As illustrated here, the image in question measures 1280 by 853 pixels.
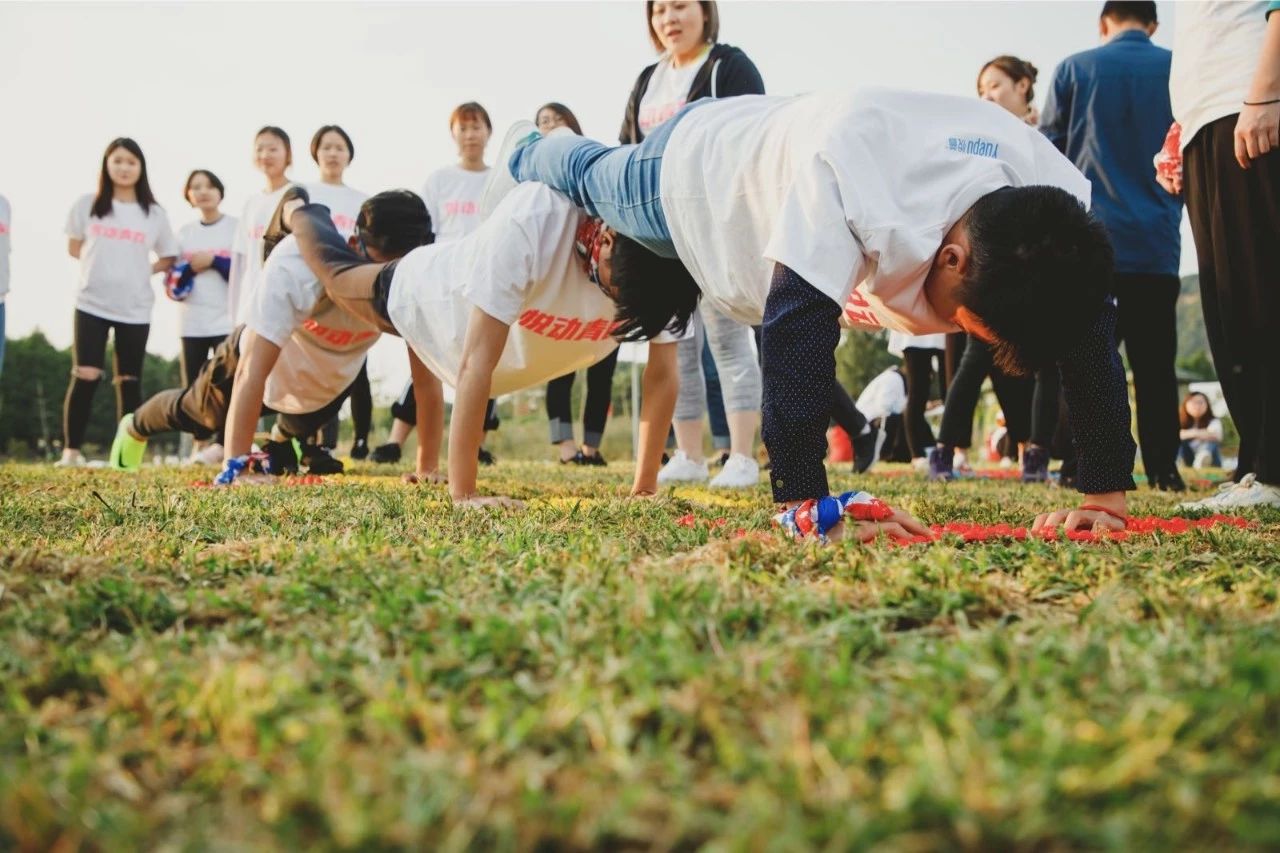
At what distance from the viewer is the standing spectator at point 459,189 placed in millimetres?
7578

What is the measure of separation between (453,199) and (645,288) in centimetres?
474

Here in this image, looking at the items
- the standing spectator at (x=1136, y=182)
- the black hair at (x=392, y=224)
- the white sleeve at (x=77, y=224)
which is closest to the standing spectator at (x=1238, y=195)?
the standing spectator at (x=1136, y=182)

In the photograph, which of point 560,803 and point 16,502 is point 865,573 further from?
point 16,502

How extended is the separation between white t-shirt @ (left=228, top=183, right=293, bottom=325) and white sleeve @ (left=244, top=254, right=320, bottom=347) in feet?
7.83

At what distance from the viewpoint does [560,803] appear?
0.82m

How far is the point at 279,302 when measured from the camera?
480 centimetres

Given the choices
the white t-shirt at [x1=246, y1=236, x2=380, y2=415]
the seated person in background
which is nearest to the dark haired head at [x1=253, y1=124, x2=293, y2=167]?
the white t-shirt at [x1=246, y1=236, x2=380, y2=415]

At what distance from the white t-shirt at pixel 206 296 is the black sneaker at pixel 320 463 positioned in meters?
2.66

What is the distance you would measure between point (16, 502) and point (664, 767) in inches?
117

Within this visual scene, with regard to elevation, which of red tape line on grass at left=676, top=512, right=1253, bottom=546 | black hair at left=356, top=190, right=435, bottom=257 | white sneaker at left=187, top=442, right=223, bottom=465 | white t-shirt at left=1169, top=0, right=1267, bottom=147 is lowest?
red tape line on grass at left=676, top=512, right=1253, bottom=546

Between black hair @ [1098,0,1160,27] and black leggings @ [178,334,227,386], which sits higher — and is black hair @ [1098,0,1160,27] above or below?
above

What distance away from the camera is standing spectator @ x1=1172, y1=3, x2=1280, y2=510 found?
346 centimetres

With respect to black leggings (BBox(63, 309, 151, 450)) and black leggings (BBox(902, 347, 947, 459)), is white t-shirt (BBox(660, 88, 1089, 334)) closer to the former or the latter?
black leggings (BBox(902, 347, 947, 459))

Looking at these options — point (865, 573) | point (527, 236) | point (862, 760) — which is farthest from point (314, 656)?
point (527, 236)
